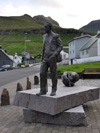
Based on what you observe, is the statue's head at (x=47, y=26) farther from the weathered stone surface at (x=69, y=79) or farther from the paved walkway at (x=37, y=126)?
the weathered stone surface at (x=69, y=79)

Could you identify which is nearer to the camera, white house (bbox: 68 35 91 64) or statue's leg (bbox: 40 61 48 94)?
statue's leg (bbox: 40 61 48 94)

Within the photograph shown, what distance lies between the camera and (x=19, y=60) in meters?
77.7

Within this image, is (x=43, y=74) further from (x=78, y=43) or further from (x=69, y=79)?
(x=78, y=43)

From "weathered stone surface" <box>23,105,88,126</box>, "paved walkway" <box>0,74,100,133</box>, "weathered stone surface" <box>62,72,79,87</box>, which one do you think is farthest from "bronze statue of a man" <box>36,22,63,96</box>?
"weathered stone surface" <box>62,72,79,87</box>

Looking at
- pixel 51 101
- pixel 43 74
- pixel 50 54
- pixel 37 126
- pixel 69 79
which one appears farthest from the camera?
pixel 69 79

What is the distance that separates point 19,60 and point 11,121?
72344mm

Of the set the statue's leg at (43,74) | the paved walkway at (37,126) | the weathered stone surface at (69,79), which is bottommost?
the paved walkway at (37,126)

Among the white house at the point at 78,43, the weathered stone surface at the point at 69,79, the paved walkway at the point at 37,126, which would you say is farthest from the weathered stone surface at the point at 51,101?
the white house at the point at 78,43

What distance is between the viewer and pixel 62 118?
18.8 ft

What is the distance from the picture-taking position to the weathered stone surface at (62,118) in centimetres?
559

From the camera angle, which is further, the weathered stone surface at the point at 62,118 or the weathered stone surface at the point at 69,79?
the weathered stone surface at the point at 69,79

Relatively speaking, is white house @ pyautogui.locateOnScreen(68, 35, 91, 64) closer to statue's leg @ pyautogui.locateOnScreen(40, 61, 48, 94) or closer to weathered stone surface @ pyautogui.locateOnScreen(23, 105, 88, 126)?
statue's leg @ pyautogui.locateOnScreen(40, 61, 48, 94)

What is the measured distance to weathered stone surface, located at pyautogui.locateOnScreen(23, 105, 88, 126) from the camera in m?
5.59

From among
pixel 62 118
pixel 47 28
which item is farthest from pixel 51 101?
pixel 47 28
